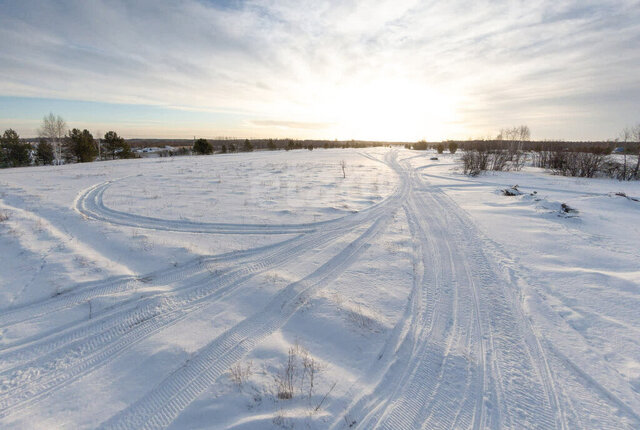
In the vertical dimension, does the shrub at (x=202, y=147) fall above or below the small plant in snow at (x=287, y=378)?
above

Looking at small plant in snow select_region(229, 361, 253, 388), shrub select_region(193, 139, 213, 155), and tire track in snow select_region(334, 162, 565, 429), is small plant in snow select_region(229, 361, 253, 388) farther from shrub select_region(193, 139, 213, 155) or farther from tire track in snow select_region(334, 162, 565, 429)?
shrub select_region(193, 139, 213, 155)

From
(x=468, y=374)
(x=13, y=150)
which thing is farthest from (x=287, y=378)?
(x=13, y=150)

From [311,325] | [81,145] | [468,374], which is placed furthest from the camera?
[81,145]

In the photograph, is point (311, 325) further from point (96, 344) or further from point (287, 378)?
point (96, 344)

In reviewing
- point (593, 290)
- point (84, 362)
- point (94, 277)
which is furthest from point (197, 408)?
point (593, 290)

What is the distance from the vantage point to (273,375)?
128 inches

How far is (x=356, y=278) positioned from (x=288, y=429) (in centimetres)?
338

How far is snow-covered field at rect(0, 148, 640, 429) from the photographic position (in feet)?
9.41

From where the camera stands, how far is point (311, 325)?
422 cm

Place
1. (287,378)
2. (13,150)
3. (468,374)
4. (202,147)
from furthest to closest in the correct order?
(202,147) → (13,150) → (468,374) → (287,378)

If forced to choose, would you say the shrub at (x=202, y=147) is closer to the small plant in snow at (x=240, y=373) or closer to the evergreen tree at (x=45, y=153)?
the evergreen tree at (x=45, y=153)

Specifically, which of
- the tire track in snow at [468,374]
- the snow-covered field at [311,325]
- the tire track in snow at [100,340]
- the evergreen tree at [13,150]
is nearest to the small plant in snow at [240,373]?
the snow-covered field at [311,325]

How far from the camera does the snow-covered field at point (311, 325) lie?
2869mm

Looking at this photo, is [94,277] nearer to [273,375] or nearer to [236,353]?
[236,353]
